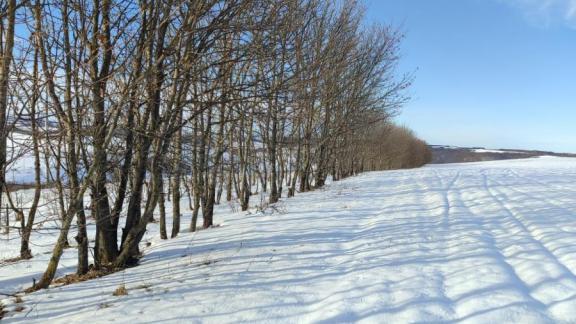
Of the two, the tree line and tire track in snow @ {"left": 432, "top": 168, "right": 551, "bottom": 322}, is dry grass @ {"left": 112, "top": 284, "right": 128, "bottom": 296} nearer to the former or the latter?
the tree line

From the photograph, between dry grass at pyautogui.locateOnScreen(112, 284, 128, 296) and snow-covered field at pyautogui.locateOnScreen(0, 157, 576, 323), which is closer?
snow-covered field at pyautogui.locateOnScreen(0, 157, 576, 323)

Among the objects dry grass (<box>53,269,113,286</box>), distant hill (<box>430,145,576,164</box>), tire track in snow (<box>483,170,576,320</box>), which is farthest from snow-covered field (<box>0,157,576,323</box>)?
distant hill (<box>430,145,576,164</box>)

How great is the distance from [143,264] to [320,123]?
35.4 feet

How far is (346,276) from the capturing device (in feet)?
13.6

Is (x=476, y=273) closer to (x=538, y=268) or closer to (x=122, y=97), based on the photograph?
(x=538, y=268)

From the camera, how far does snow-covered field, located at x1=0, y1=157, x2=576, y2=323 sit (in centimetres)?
329

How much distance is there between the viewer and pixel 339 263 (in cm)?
463

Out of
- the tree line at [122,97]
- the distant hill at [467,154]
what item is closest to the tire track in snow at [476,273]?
the tree line at [122,97]

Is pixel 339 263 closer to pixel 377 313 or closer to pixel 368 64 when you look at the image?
pixel 377 313

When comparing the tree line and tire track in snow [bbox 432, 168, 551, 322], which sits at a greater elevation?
the tree line

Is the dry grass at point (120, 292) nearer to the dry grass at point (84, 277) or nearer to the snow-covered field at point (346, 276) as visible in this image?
the snow-covered field at point (346, 276)

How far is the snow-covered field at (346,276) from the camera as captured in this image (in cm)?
329

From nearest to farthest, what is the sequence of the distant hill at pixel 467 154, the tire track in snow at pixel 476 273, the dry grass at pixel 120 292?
the tire track in snow at pixel 476 273
the dry grass at pixel 120 292
the distant hill at pixel 467 154

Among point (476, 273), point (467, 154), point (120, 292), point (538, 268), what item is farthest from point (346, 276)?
point (467, 154)
